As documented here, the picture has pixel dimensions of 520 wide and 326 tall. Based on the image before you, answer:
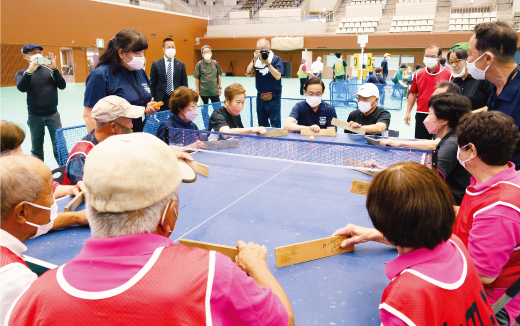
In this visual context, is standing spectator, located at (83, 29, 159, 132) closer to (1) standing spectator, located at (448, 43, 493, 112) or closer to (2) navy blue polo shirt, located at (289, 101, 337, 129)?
(2) navy blue polo shirt, located at (289, 101, 337, 129)

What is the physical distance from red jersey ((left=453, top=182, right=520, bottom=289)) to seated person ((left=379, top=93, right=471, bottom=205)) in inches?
31.0

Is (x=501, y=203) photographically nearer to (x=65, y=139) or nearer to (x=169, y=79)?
(x=65, y=139)

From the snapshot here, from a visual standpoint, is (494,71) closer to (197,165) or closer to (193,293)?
(197,165)

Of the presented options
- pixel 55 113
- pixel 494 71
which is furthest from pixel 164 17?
pixel 494 71

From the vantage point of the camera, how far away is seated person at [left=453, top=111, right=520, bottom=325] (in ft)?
5.05

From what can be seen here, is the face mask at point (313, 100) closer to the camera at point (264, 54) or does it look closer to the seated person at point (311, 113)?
the seated person at point (311, 113)

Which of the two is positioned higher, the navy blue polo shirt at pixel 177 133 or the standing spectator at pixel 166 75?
the standing spectator at pixel 166 75

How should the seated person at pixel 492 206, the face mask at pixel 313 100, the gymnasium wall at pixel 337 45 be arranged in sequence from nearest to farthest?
the seated person at pixel 492 206, the face mask at pixel 313 100, the gymnasium wall at pixel 337 45

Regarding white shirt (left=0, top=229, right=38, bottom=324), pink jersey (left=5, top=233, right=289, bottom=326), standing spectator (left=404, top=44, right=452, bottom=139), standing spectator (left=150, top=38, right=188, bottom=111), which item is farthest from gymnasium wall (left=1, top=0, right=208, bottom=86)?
pink jersey (left=5, top=233, right=289, bottom=326)

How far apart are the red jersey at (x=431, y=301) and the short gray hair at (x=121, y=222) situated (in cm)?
82

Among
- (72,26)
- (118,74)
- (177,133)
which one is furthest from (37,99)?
(72,26)

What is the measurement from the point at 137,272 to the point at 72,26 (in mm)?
22537

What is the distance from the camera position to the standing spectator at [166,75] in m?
6.24

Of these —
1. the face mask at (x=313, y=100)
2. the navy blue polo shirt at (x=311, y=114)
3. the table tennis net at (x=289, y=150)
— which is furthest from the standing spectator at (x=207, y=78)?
the table tennis net at (x=289, y=150)
